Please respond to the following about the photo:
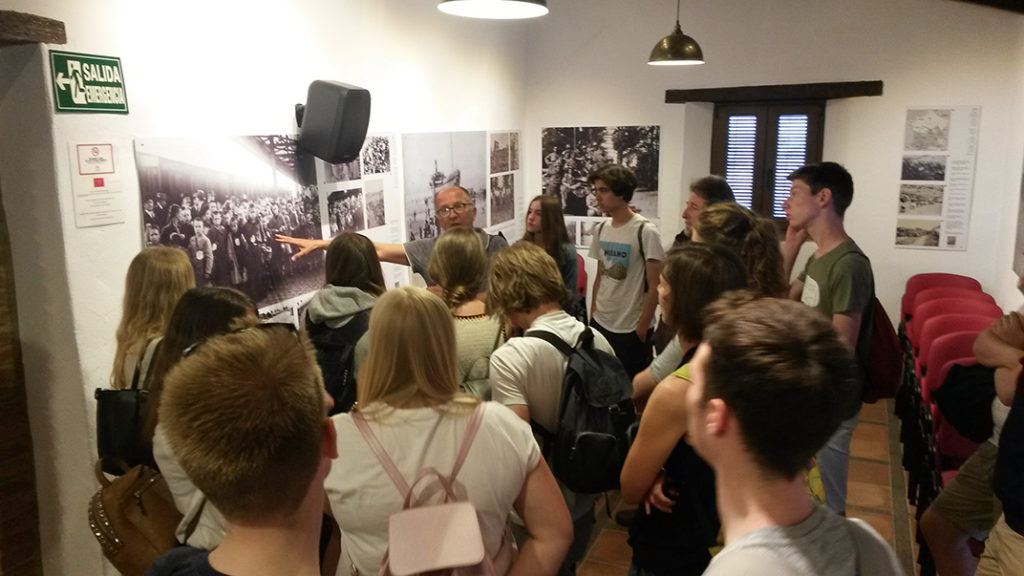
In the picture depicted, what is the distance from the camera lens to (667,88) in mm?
6922

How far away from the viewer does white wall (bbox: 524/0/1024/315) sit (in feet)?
19.5

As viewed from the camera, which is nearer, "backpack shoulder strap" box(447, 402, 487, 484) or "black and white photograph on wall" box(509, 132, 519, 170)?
"backpack shoulder strap" box(447, 402, 487, 484)

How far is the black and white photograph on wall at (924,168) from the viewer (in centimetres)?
619

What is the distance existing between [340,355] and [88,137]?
49.8 inches

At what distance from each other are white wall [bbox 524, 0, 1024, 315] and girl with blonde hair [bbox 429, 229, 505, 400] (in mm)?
4245

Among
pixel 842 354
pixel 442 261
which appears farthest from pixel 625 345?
pixel 842 354

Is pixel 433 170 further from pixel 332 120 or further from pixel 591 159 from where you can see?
pixel 591 159

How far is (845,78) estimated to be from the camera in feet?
20.8

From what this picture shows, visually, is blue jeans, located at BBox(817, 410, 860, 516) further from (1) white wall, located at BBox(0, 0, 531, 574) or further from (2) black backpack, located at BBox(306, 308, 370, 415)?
(1) white wall, located at BBox(0, 0, 531, 574)

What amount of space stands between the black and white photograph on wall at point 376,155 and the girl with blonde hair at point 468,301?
1.83 m

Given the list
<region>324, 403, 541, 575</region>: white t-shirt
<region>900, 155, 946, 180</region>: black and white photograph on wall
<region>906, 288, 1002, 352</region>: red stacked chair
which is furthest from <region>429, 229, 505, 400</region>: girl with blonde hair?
<region>900, 155, 946, 180</region>: black and white photograph on wall

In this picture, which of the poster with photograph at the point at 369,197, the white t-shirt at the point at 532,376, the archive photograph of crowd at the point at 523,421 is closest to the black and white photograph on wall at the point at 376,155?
the poster with photograph at the point at 369,197

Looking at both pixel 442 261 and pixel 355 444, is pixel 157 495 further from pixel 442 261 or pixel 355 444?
pixel 442 261

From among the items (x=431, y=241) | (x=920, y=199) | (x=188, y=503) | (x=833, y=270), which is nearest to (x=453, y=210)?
(x=431, y=241)
